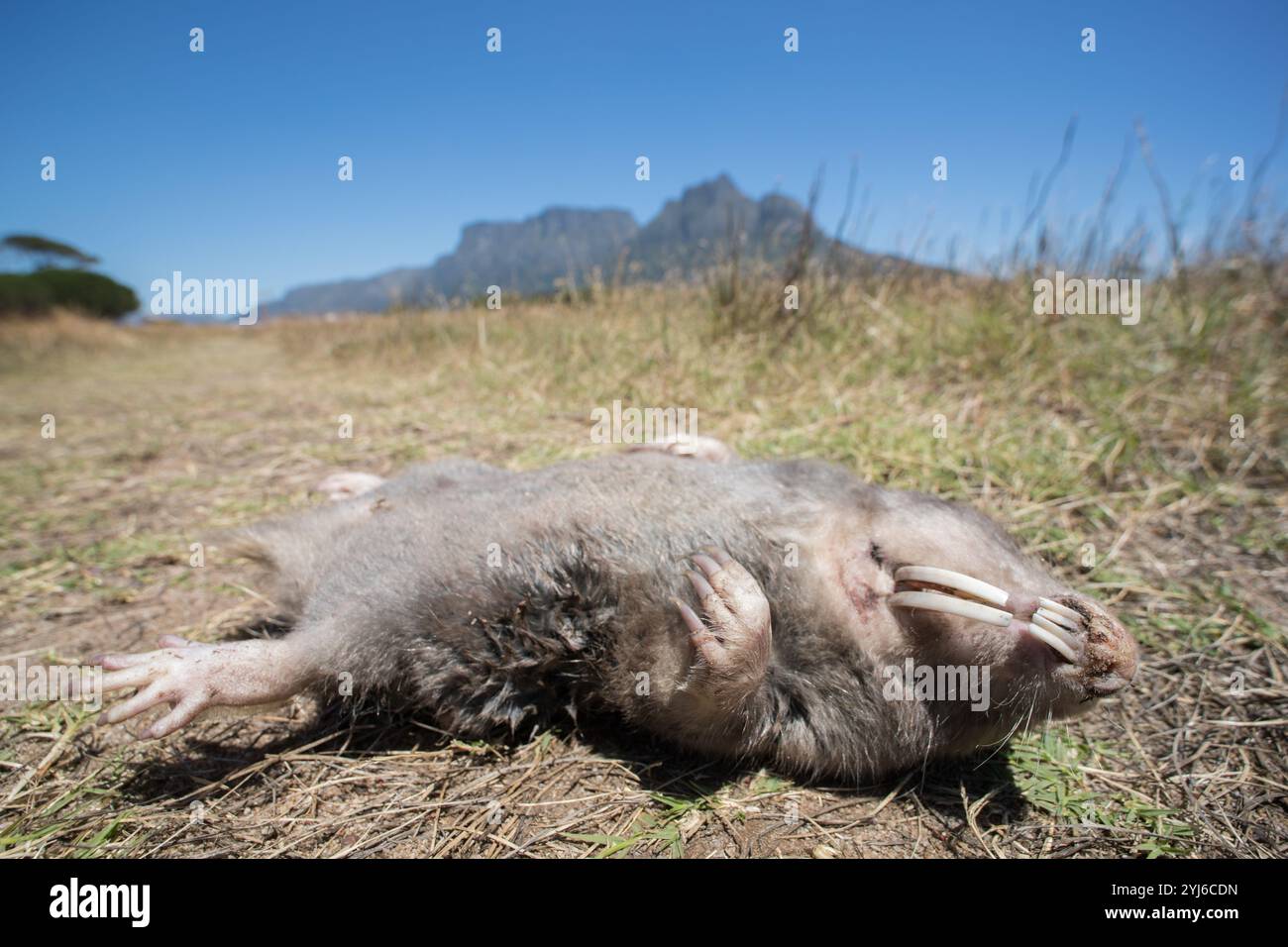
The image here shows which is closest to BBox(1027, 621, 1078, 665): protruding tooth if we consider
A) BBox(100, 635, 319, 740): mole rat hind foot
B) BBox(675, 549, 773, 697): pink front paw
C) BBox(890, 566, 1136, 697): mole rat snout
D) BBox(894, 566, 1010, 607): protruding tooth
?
BBox(890, 566, 1136, 697): mole rat snout

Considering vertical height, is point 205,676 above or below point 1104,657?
below

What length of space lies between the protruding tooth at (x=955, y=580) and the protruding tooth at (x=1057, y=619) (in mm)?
85

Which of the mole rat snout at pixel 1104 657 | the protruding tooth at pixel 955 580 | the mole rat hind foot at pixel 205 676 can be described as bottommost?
the mole rat hind foot at pixel 205 676

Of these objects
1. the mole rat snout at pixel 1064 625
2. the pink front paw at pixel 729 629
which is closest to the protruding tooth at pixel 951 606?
the mole rat snout at pixel 1064 625

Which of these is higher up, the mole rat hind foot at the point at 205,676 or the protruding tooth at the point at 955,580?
the protruding tooth at the point at 955,580

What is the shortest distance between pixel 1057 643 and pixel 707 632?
0.85 meters

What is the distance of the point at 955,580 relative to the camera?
169 centimetres

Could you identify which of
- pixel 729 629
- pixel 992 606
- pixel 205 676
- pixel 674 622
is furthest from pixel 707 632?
pixel 205 676

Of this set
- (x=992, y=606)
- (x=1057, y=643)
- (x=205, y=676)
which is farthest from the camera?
(x=205, y=676)

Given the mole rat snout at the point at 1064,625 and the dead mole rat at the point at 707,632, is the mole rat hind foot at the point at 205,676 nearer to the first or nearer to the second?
the dead mole rat at the point at 707,632

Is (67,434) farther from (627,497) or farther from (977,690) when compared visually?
(977,690)

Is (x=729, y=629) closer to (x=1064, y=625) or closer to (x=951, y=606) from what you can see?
(x=951, y=606)

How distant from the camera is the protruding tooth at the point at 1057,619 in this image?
1589mm
